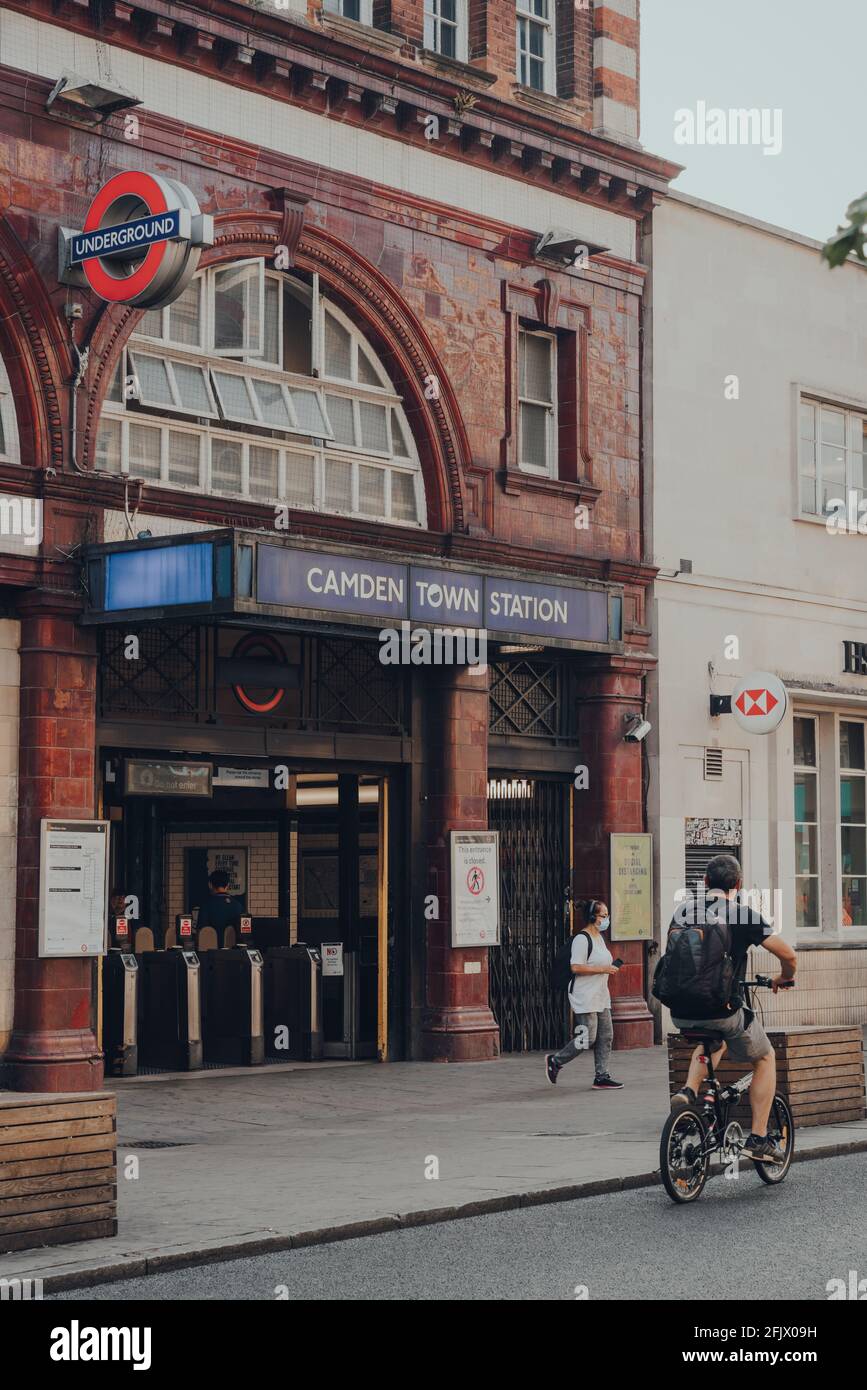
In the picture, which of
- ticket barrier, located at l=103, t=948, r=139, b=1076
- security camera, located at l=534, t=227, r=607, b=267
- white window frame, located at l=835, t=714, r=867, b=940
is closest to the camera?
ticket barrier, located at l=103, t=948, r=139, b=1076

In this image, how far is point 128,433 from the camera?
1639 centimetres

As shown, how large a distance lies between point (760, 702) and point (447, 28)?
7697mm

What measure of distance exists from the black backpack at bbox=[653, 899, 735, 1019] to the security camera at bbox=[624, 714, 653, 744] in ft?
29.8

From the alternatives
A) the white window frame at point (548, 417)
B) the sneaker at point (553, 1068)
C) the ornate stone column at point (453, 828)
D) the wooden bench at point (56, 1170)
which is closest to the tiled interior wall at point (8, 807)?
the sneaker at point (553, 1068)

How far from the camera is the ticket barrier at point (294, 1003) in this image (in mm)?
18219

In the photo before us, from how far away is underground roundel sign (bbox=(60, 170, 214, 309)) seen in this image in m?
14.7

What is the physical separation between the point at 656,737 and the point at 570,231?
549cm

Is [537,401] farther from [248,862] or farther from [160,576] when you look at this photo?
[160,576]

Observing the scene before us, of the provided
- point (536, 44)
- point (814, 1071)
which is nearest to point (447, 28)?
point (536, 44)

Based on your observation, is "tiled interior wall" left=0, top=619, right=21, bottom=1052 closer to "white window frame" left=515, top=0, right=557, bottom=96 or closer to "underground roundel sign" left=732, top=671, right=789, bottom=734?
"underground roundel sign" left=732, top=671, right=789, bottom=734

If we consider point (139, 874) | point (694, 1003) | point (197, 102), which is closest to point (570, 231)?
point (197, 102)

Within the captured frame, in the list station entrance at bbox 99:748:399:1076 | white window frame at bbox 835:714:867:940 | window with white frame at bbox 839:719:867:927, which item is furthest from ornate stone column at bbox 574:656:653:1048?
window with white frame at bbox 839:719:867:927

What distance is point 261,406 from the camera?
17.5m

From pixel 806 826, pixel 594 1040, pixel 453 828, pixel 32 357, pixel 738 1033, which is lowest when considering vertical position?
pixel 594 1040
